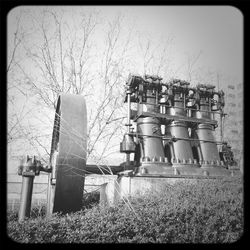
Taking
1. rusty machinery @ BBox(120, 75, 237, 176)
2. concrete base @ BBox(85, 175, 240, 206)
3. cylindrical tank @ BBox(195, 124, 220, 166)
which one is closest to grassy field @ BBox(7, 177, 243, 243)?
concrete base @ BBox(85, 175, 240, 206)

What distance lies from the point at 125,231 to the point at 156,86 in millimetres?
4335

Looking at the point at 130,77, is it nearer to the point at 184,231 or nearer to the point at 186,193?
the point at 186,193

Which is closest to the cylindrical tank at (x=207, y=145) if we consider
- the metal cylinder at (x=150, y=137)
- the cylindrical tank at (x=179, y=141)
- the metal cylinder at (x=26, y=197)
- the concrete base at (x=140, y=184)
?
the cylindrical tank at (x=179, y=141)

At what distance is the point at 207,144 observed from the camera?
709 centimetres

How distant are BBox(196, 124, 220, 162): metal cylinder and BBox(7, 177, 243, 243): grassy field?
7.27 feet

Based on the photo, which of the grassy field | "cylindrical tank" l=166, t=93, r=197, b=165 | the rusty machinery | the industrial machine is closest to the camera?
the grassy field

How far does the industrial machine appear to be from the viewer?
A: 4387 millimetres

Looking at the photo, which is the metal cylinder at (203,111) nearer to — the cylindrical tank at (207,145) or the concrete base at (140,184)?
the cylindrical tank at (207,145)

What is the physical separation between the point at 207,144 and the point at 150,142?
1867 mm

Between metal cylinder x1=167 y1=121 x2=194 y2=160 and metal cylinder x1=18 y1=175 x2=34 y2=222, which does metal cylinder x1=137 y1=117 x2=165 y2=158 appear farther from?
metal cylinder x1=18 y1=175 x2=34 y2=222

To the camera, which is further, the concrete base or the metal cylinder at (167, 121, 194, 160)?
the metal cylinder at (167, 121, 194, 160)

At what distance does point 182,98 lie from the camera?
7.46 m

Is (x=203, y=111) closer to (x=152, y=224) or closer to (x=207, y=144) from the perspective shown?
(x=207, y=144)
